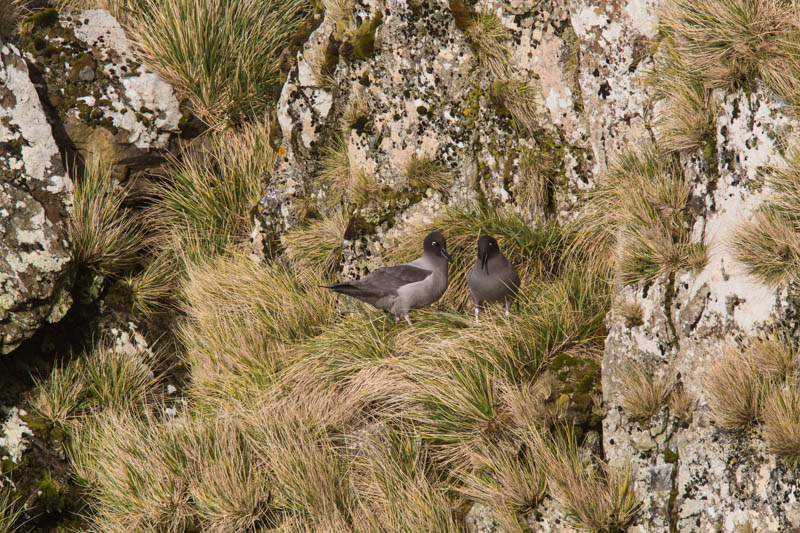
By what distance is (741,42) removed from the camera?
4074mm

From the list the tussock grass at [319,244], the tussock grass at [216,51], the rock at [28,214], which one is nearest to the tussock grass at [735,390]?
the tussock grass at [319,244]

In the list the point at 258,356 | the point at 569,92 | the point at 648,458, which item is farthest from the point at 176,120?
the point at 648,458

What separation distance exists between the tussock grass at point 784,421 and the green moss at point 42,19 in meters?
6.96

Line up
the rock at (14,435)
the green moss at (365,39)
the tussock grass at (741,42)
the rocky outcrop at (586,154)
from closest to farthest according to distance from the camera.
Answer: the rocky outcrop at (586,154)
the tussock grass at (741,42)
the rock at (14,435)
the green moss at (365,39)

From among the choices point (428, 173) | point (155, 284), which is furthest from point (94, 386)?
point (428, 173)

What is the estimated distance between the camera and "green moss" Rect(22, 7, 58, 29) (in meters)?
7.12

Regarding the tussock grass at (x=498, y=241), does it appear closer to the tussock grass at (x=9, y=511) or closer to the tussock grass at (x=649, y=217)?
the tussock grass at (x=649, y=217)

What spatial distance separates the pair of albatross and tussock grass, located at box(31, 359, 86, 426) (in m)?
2.42

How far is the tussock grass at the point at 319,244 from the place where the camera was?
6441 mm

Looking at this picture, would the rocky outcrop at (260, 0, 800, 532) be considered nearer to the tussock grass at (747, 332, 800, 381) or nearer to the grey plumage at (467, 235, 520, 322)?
the tussock grass at (747, 332, 800, 381)

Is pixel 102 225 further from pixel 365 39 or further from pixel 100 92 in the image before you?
pixel 365 39

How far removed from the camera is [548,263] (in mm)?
5609

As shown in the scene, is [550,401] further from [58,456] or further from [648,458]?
[58,456]

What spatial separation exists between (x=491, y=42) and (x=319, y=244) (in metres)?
2.20
